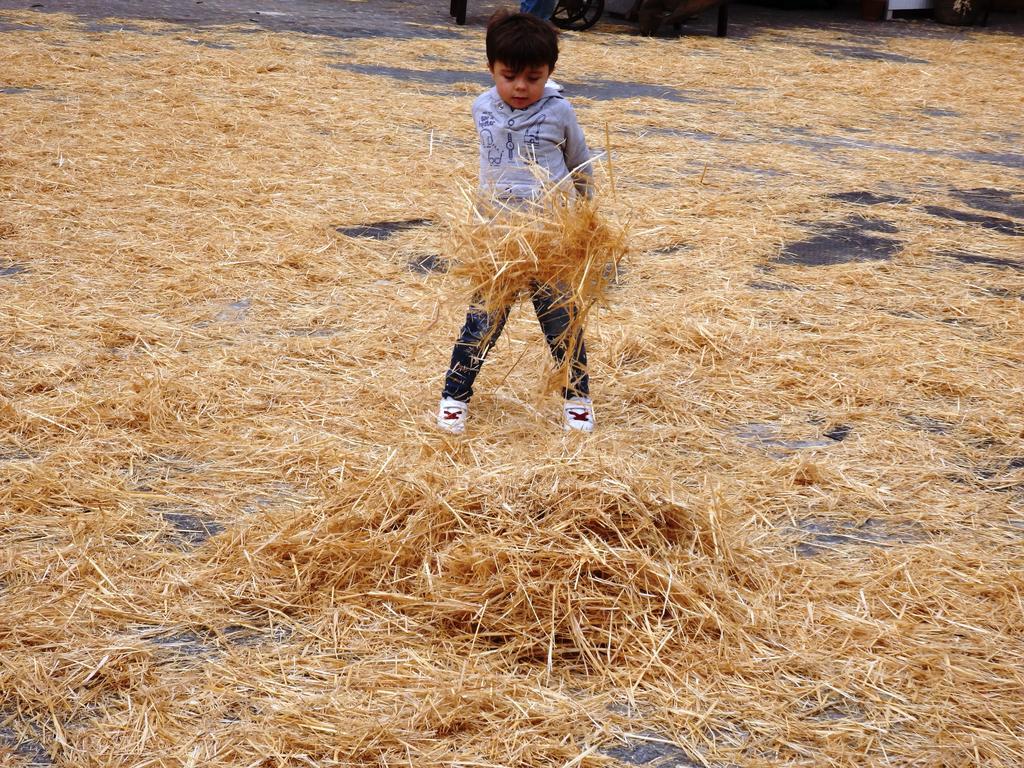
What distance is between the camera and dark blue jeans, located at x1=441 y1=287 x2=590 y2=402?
3.92 m

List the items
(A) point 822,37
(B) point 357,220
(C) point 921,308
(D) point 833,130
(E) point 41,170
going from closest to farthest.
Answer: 1. (C) point 921,308
2. (B) point 357,220
3. (E) point 41,170
4. (D) point 833,130
5. (A) point 822,37

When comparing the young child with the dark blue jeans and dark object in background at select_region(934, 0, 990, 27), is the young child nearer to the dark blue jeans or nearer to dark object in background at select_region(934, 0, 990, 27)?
the dark blue jeans

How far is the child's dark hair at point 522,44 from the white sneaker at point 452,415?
1191 mm

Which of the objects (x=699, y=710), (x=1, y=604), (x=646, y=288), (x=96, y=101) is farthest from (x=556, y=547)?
(x=96, y=101)

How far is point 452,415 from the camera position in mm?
4125

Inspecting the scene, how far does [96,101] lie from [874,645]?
8.56 m

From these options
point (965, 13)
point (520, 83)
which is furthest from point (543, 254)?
point (965, 13)

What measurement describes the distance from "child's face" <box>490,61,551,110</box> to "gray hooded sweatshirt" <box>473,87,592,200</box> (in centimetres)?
4

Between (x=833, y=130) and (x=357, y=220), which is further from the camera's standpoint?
(x=833, y=130)

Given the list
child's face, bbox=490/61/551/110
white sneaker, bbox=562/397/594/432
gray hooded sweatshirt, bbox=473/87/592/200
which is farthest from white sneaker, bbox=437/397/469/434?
child's face, bbox=490/61/551/110

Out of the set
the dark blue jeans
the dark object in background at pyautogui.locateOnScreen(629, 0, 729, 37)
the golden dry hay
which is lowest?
the golden dry hay

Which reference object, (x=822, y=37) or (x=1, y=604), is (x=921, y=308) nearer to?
(x=1, y=604)

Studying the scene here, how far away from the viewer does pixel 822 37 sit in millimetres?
17000

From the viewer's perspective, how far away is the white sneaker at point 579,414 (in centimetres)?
411
